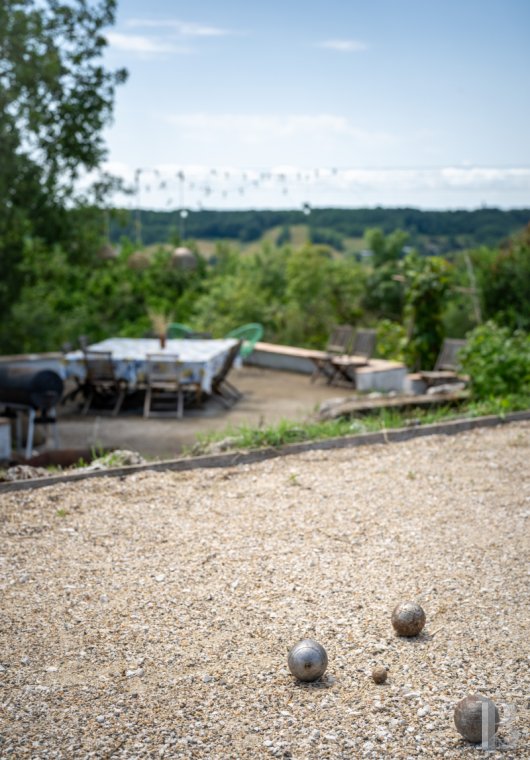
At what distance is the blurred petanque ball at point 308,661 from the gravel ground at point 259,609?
0.18ft

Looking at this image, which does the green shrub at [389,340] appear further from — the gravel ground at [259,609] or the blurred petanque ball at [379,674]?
the blurred petanque ball at [379,674]

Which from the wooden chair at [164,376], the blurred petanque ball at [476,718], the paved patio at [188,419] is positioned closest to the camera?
the blurred petanque ball at [476,718]

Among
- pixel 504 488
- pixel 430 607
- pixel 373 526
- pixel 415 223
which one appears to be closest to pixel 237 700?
pixel 430 607

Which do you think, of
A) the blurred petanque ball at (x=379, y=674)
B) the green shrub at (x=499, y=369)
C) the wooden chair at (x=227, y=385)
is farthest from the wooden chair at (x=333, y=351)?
the blurred petanque ball at (x=379, y=674)

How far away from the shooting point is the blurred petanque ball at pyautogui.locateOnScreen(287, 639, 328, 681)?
319cm

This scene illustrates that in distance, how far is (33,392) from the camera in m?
8.05

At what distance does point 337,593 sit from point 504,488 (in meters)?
2.15

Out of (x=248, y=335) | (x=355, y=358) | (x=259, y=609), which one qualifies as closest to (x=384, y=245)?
(x=248, y=335)

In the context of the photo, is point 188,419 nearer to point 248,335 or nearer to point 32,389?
point 32,389

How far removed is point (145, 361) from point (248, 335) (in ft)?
10.0

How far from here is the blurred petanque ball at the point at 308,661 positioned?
3.19 m

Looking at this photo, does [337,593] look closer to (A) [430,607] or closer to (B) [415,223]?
(A) [430,607]

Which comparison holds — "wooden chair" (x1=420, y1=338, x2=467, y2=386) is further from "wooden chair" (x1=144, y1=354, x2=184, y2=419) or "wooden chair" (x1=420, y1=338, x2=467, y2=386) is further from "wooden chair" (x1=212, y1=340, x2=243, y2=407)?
"wooden chair" (x1=144, y1=354, x2=184, y2=419)

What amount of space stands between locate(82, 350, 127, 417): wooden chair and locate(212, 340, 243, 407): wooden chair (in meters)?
1.06
